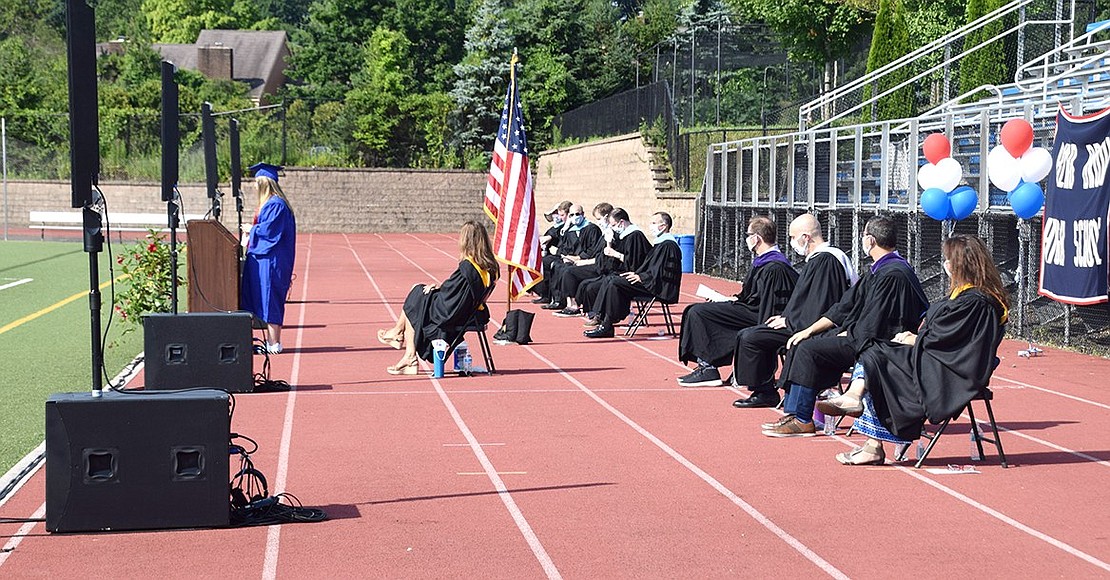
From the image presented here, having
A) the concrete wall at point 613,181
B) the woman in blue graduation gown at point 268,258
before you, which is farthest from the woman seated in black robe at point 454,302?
the concrete wall at point 613,181

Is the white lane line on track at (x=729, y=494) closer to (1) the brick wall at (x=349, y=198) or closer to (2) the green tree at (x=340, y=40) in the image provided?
(1) the brick wall at (x=349, y=198)

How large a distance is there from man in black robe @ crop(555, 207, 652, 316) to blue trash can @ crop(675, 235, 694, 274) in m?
8.93

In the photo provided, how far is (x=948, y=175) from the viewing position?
14742 millimetres

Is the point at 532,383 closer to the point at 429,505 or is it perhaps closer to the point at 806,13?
the point at 429,505

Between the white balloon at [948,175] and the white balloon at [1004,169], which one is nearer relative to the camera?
the white balloon at [1004,169]

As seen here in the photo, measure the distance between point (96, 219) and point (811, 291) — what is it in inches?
214

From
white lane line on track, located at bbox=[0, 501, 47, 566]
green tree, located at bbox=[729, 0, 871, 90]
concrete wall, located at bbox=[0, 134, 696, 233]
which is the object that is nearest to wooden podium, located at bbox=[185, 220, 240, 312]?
white lane line on track, located at bbox=[0, 501, 47, 566]

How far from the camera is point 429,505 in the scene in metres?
7.59

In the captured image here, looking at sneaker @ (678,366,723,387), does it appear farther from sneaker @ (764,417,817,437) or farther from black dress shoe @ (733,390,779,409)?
sneaker @ (764,417,817,437)

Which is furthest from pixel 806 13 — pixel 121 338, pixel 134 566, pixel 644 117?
pixel 134 566

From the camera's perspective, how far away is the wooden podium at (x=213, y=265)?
1362cm

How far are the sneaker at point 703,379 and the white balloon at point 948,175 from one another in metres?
3.98

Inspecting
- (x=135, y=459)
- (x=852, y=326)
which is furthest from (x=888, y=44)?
(x=135, y=459)

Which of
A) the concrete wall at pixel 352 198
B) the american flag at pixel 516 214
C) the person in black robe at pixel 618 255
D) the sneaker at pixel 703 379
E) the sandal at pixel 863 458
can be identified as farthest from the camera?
the concrete wall at pixel 352 198
